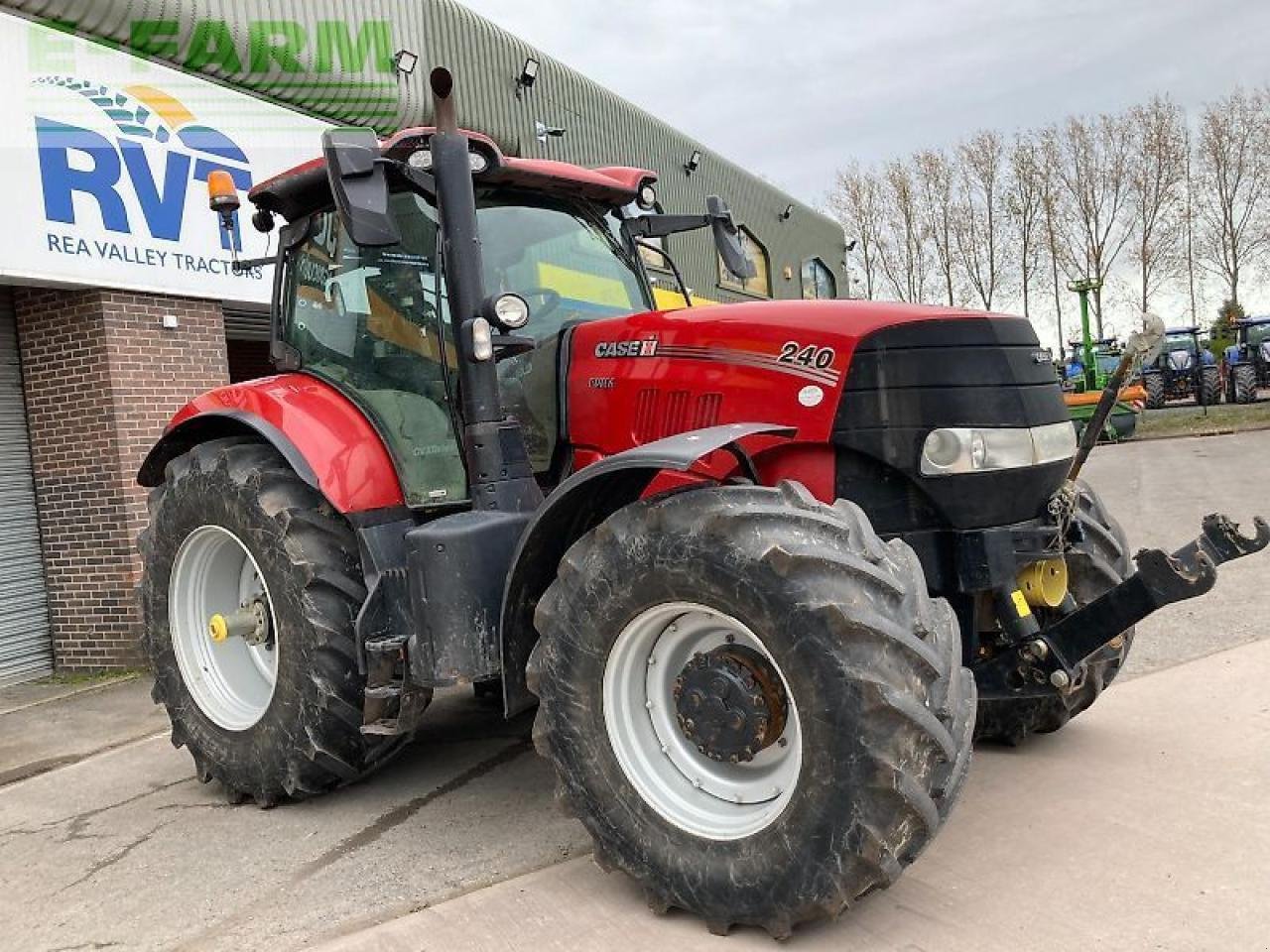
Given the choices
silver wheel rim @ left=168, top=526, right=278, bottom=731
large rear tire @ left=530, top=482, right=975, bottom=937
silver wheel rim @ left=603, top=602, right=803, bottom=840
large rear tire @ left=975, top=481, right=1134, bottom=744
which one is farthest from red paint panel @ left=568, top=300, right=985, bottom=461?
silver wheel rim @ left=168, top=526, right=278, bottom=731

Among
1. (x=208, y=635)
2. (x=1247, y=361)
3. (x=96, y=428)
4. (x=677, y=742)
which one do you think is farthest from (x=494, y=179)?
(x=1247, y=361)

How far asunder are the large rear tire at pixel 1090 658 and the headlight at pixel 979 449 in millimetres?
539

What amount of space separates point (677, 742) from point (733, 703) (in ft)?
0.97

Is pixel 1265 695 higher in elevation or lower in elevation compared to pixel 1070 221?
lower

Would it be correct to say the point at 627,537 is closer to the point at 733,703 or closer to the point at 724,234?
the point at 733,703

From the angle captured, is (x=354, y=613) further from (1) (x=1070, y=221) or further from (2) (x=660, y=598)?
(1) (x=1070, y=221)

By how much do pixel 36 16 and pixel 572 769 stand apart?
6.32m

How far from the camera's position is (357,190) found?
3.13 metres

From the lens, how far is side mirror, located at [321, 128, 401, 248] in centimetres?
311

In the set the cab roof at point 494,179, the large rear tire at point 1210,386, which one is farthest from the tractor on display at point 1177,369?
the cab roof at point 494,179

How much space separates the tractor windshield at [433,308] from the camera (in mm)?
3707

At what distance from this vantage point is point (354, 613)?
372cm

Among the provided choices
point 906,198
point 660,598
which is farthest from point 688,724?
point 906,198

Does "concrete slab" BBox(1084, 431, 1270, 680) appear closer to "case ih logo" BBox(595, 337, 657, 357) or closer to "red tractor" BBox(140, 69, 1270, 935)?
"red tractor" BBox(140, 69, 1270, 935)
